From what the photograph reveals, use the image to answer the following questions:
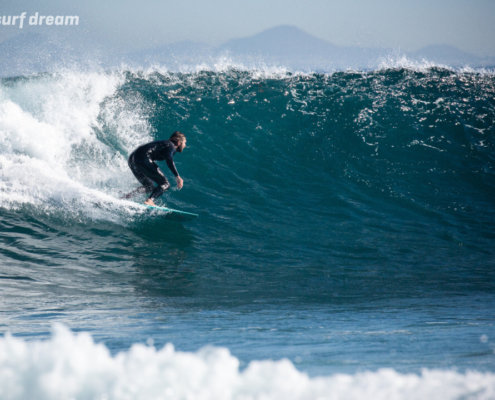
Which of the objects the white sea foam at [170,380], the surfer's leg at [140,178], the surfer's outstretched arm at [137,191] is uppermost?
the surfer's leg at [140,178]

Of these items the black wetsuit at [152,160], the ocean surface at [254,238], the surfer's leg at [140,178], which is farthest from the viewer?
the surfer's leg at [140,178]

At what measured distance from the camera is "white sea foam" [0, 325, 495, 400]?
1280 mm

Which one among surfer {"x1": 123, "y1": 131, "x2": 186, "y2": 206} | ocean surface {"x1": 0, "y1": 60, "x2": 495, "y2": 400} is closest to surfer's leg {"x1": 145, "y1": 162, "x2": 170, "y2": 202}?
surfer {"x1": 123, "y1": 131, "x2": 186, "y2": 206}

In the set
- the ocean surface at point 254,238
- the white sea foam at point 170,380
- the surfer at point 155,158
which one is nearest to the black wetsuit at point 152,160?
the surfer at point 155,158

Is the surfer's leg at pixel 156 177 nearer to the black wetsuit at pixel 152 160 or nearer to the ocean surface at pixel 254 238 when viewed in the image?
the black wetsuit at pixel 152 160

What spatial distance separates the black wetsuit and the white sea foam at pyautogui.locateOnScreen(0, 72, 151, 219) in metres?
0.68

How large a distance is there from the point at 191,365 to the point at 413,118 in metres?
12.2

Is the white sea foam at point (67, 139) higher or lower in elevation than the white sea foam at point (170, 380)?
higher

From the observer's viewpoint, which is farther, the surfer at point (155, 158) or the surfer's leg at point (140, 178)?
the surfer's leg at point (140, 178)

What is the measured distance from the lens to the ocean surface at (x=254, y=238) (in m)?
1.40

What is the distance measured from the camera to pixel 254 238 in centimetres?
677

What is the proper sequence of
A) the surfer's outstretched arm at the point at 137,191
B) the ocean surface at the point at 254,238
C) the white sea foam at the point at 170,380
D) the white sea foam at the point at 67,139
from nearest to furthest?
the white sea foam at the point at 170,380, the ocean surface at the point at 254,238, the white sea foam at the point at 67,139, the surfer's outstretched arm at the point at 137,191

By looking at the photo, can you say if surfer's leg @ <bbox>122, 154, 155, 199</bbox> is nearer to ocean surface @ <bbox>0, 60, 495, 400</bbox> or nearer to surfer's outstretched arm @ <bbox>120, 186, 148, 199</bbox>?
surfer's outstretched arm @ <bbox>120, 186, 148, 199</bbox>

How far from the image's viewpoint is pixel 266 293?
4.71 metres
